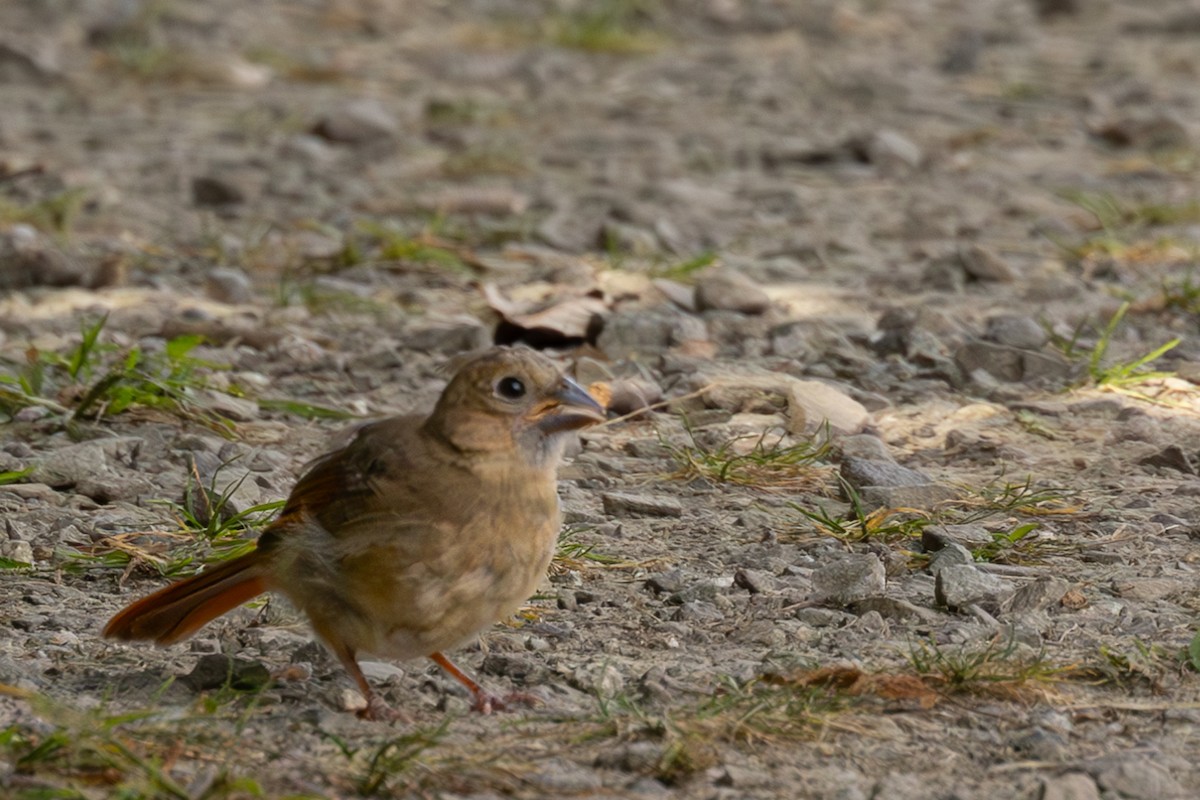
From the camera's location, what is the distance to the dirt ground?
11.6ft

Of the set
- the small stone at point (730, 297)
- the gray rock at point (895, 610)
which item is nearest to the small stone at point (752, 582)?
the gray rock at point (895, 610)

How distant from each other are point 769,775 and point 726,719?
0.18 metres

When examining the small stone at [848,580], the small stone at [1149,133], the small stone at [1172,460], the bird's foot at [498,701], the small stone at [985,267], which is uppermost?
the bird's foot at [498,701]

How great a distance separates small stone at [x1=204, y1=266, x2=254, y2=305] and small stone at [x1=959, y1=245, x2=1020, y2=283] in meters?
2.70

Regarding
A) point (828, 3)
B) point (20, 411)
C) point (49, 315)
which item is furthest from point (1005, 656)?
point (828, 3)

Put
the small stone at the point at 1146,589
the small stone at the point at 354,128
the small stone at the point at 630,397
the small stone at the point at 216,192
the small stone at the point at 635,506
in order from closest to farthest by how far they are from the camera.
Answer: the small stone at the point at 1146,589, the small stone at the point at 635,506, the small stone at the point at 630,397, the small stone at the point at 216,192, the small stone at the point at 354,128

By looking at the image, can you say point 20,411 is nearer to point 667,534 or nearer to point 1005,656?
point 667,534

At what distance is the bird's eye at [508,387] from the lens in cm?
370

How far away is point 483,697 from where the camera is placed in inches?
146

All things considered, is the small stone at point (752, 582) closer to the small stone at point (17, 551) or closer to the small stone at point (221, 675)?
the small stone at point (221, 675)

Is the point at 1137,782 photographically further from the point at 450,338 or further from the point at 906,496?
the point at 450,338

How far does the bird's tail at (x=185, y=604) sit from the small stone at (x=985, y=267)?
3947 mm

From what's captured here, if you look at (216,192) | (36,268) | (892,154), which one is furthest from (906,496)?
(892,154)

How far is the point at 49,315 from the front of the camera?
6555 mm
